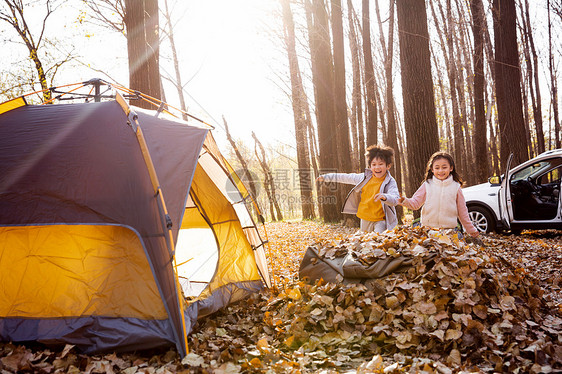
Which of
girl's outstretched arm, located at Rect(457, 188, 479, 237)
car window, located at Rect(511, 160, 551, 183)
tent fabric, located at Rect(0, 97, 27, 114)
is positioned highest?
tent fabric, located at Rect(0, 97, 27, 114)

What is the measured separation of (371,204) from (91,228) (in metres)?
3.41

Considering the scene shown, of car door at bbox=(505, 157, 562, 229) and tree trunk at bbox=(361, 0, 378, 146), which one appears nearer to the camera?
car door at bbox=(505, 157, 562, 229)

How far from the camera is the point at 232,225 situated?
200 inches

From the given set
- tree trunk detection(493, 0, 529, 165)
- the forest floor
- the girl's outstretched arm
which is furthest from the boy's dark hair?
tree trunk detection(493, 0, 529, 165)

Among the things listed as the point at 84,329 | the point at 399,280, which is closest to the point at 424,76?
the point at 399,280

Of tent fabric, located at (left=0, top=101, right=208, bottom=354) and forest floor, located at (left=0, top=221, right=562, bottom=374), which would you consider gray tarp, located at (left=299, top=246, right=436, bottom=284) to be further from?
tent fabric, located at (left=0, top=101, right=208, bottom=354)

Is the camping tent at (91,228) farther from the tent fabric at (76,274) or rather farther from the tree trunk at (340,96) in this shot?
the tree trunk at (340,96)

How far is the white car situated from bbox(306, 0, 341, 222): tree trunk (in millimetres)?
4408

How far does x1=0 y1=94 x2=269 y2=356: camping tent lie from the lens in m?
3.33

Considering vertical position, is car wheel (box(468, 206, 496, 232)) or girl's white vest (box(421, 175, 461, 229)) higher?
girl's white vest (box(421, 175, 461, 229))

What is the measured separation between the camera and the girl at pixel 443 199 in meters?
4.86

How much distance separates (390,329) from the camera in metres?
3.24

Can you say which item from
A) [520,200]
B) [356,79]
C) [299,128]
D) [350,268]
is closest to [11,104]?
[350,268]

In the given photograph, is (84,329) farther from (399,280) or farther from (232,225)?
(399,280)
